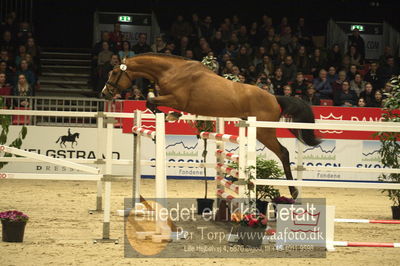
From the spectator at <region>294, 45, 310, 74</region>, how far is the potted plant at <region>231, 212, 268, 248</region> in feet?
32.9

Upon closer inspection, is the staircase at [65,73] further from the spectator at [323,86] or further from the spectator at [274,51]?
the spectator at [323,86]

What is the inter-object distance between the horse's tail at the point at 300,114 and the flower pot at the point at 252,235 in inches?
94.7

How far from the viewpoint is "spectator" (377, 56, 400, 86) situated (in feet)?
49.3

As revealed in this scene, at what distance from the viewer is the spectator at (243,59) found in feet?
47.6

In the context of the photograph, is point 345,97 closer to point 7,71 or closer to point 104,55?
point 104,55

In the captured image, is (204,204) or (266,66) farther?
(266,66)

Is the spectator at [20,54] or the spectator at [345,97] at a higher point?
the spectator at [20,54]

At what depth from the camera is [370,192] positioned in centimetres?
1140

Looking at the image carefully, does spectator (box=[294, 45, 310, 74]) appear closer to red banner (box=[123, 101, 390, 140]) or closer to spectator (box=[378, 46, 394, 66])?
spectator (box=[378, 46, 394, 66])

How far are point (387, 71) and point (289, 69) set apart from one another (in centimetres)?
261

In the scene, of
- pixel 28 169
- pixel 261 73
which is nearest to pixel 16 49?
pixel 28 169

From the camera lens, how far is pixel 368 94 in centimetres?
1368

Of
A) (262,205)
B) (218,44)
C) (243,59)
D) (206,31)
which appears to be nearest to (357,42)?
(243,59)

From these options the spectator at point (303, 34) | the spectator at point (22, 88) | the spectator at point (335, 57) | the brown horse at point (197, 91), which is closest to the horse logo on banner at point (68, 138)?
the spectator at point (22, 88)
